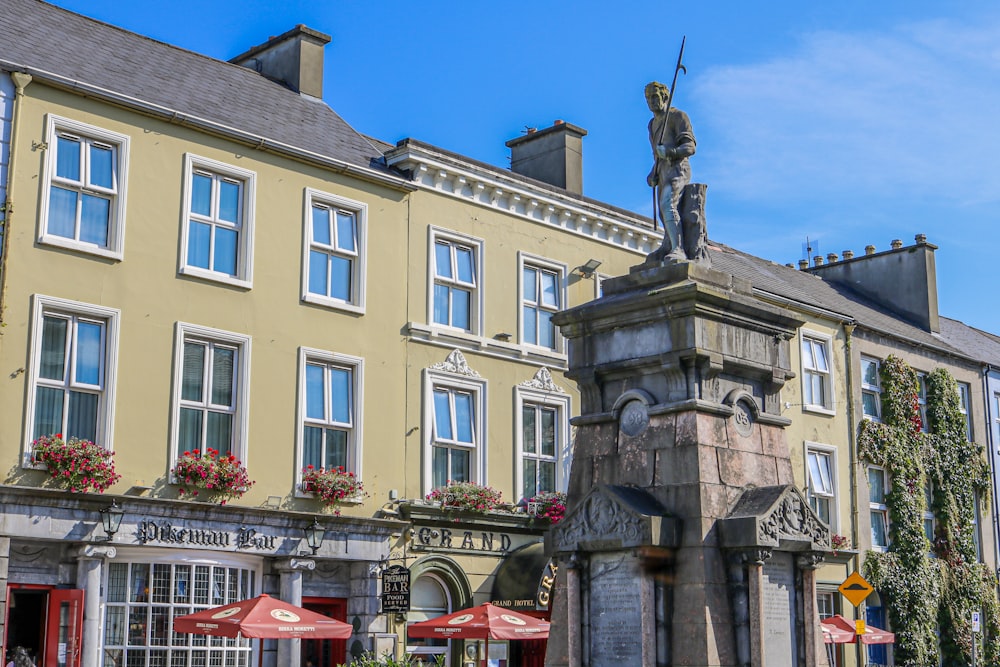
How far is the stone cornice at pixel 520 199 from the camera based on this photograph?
23.5 m

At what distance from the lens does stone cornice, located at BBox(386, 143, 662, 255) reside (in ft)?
77.3

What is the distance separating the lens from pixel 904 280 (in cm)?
3706

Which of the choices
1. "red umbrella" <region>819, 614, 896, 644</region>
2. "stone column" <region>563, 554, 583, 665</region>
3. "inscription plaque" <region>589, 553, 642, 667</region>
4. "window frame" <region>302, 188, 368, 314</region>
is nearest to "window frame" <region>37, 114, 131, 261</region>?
"window frame" <region>302, 188, 368, 314</region>

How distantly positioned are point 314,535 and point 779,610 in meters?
10.4

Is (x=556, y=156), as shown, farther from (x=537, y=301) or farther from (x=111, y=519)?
(x=111, y=519)

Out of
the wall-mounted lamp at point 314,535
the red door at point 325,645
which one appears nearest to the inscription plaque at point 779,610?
the wall-mounted lamp at point 314,535

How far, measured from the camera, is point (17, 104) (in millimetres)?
18328

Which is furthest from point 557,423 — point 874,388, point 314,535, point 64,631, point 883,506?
point 874,388

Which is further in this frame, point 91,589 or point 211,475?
point 211,475

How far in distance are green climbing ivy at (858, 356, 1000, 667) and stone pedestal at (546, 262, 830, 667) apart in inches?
795

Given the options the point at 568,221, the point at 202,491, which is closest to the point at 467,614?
the point at 202,491

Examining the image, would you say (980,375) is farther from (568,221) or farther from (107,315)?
(107,315)

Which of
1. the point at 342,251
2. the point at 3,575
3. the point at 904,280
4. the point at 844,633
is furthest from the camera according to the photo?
the point at 904,280

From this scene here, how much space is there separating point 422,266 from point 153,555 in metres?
7.39
